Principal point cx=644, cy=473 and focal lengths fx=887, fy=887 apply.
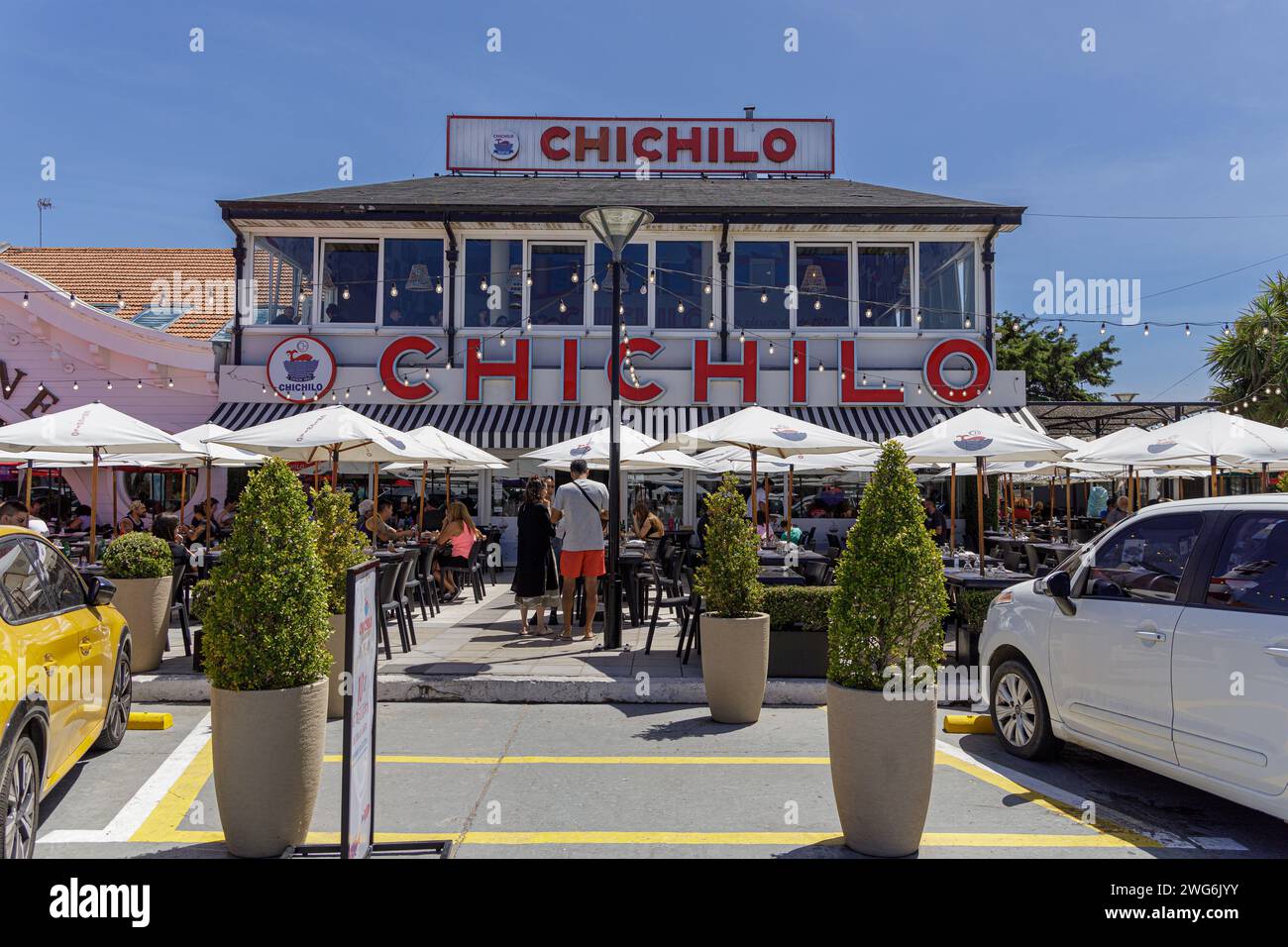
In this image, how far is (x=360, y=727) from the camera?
3748 mm

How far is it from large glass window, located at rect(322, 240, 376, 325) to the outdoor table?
11887 millimetres

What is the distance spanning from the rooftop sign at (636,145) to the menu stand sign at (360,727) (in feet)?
68.9

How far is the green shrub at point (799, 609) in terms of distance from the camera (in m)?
8.16

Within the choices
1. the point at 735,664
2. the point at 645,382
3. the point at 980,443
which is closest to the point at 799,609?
the point at 735,664

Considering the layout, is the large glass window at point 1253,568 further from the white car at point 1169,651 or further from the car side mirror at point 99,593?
the car side mirror at point 99,593

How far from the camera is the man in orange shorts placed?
987 centimetres

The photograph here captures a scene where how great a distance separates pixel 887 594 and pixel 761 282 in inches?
602

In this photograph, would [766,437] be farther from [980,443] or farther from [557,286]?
[557,286]

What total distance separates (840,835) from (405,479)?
643 inches

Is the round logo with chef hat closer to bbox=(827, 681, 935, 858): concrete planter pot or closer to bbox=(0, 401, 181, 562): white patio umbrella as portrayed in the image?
bbox=(0, 401, 181, 562): white patio umbrella

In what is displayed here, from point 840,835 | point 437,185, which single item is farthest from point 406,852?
point 437,185

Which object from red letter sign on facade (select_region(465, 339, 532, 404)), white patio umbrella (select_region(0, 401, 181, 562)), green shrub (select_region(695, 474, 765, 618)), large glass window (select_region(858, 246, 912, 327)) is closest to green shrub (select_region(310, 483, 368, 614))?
green shrub (select_region(695, 474, 765, 618))

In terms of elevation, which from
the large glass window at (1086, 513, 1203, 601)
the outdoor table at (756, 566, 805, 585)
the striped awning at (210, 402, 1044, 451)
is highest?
the striped awning at (210, 402, 1044, 451)

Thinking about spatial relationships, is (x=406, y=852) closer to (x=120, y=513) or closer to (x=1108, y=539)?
(x=1108, y=539)
